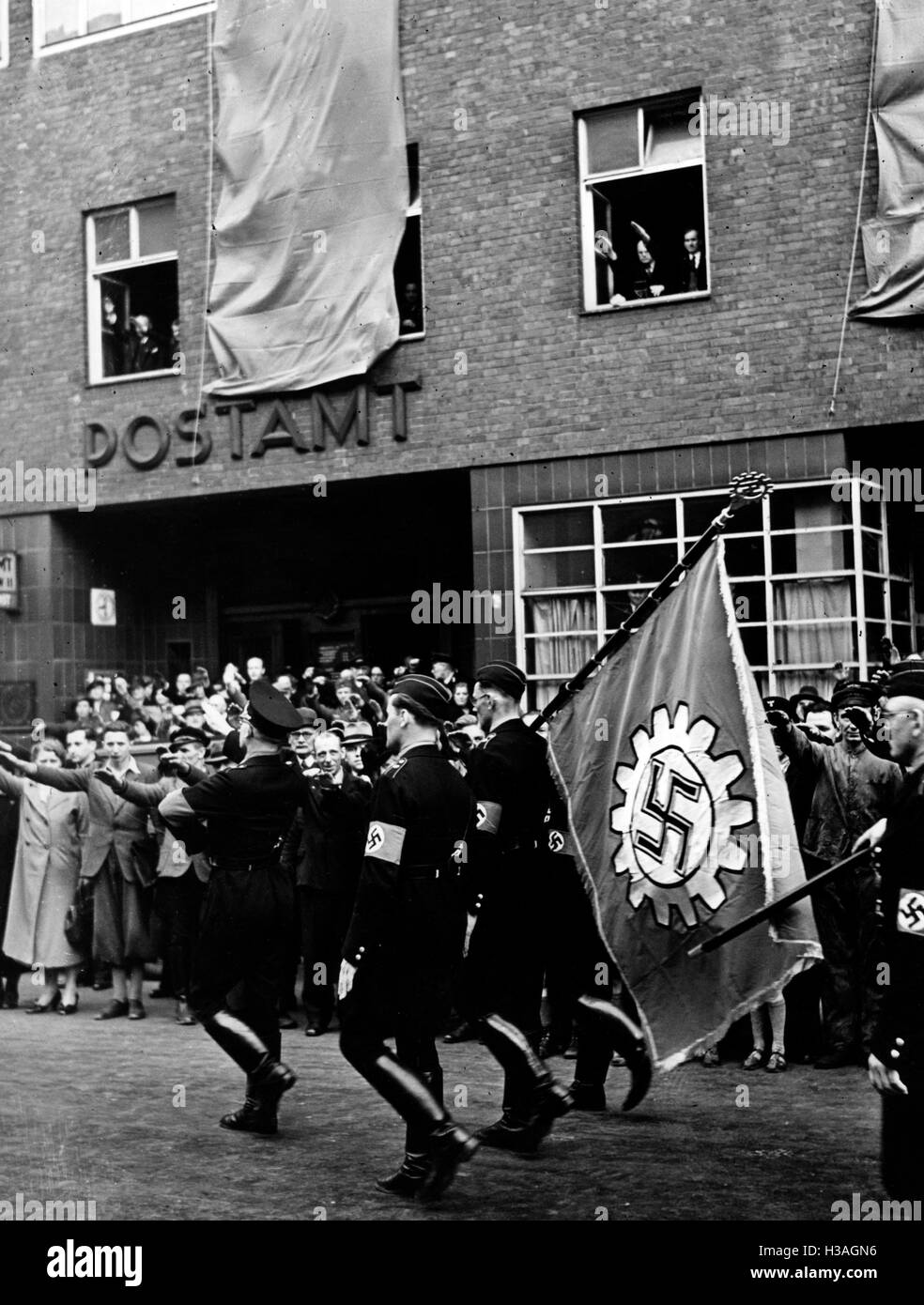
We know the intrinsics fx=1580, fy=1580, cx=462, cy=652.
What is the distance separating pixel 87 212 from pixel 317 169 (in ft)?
10.9

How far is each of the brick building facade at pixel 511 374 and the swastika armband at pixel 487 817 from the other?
6581 millimetres

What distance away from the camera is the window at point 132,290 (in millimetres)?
17109

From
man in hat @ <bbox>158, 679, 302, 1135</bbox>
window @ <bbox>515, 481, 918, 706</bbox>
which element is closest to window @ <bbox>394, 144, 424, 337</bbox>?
window @ <bbox>515, 481, 918, 706</bbox>

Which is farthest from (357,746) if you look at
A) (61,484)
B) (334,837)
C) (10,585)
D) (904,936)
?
(10,585)

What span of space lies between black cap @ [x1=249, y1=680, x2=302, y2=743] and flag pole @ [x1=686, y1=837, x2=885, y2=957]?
2.30 m

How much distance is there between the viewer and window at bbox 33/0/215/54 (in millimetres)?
16703

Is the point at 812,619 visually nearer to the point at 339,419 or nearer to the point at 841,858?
the point at 841,858

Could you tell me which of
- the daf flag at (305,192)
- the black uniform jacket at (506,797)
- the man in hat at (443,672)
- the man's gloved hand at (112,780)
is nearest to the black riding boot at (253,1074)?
A: the black uniform jacket at (506,797)

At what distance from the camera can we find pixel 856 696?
386 inches

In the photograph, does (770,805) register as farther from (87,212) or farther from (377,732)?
(87,212)

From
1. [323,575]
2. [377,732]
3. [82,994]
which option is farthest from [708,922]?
[323,575]

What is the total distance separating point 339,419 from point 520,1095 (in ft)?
32.1

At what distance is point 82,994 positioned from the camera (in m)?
12.6

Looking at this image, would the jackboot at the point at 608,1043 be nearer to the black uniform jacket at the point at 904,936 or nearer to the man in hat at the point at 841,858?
the man in hat at the point at 841,858
